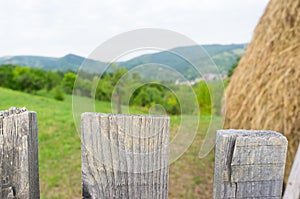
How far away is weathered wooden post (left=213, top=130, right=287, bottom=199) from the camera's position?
681 millimetres

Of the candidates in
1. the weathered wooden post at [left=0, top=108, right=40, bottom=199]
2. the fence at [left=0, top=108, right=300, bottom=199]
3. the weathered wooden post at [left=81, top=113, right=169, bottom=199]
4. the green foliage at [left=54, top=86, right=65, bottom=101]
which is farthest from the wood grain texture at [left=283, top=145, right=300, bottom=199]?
the green foliage at [left=54, top=86, right=65, bottom=101]

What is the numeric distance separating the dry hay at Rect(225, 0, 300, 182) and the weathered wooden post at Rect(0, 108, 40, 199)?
2.22 m

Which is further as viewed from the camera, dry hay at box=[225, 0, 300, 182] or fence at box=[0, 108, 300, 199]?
dry hay at box=[225, 0, 300, 182]

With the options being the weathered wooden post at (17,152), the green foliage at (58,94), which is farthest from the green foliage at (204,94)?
the green foliage at (58,94)

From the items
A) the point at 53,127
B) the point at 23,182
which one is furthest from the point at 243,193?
the point at 53,127

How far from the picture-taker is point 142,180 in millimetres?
691

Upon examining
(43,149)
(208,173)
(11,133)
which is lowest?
(208,173)

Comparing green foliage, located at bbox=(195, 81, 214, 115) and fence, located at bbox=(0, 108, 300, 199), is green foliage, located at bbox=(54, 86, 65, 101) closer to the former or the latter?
green foliage, located at bbox=(195, 81, 214, 115)

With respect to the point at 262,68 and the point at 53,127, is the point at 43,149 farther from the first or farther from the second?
the point at 262,68

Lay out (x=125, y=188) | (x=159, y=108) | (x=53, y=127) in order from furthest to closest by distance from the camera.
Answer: (x=53, y=127), (x=159, y=108), (x=125, y=188)

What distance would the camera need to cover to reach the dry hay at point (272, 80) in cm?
246

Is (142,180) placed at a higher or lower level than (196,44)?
lower

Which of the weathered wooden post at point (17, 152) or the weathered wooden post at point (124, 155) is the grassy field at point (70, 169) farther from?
the weathered wooden post at point (124, 155)

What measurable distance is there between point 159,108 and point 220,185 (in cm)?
34
